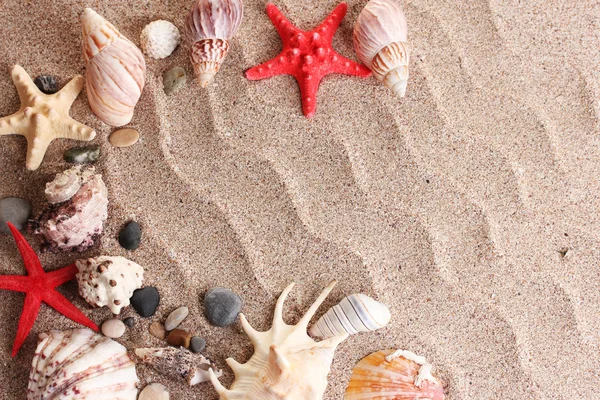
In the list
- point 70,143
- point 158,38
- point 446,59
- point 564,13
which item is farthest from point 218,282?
point 564,13

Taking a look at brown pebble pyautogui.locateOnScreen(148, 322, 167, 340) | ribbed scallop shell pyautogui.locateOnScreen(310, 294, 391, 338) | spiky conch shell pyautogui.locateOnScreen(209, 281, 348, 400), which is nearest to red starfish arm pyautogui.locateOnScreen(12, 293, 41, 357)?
brown pebble pyautogui.locateOnScreen(148, 322, 167, 340)

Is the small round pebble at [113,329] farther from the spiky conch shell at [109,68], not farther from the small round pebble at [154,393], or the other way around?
the spiky conch shell at [109,68]

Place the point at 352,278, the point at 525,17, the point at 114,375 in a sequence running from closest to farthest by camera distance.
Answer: the point at 114,375, the point at 352,278, the point at 525,17

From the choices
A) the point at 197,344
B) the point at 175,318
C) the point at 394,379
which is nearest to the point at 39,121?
the point at 175,318

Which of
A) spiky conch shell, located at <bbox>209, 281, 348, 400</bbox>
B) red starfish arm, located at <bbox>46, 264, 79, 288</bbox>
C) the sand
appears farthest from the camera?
the sand

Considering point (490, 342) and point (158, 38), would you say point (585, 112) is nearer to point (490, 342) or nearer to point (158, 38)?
point (490, 342)

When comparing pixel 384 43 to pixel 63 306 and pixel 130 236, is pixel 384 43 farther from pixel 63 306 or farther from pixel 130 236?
pixel 63 306

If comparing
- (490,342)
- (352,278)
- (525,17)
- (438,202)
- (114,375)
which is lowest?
(114,375)

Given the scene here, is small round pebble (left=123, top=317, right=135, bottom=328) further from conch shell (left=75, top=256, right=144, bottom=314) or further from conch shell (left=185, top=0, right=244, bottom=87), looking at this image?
conch shell (left=185, top=0, right=244, bottom=87)
